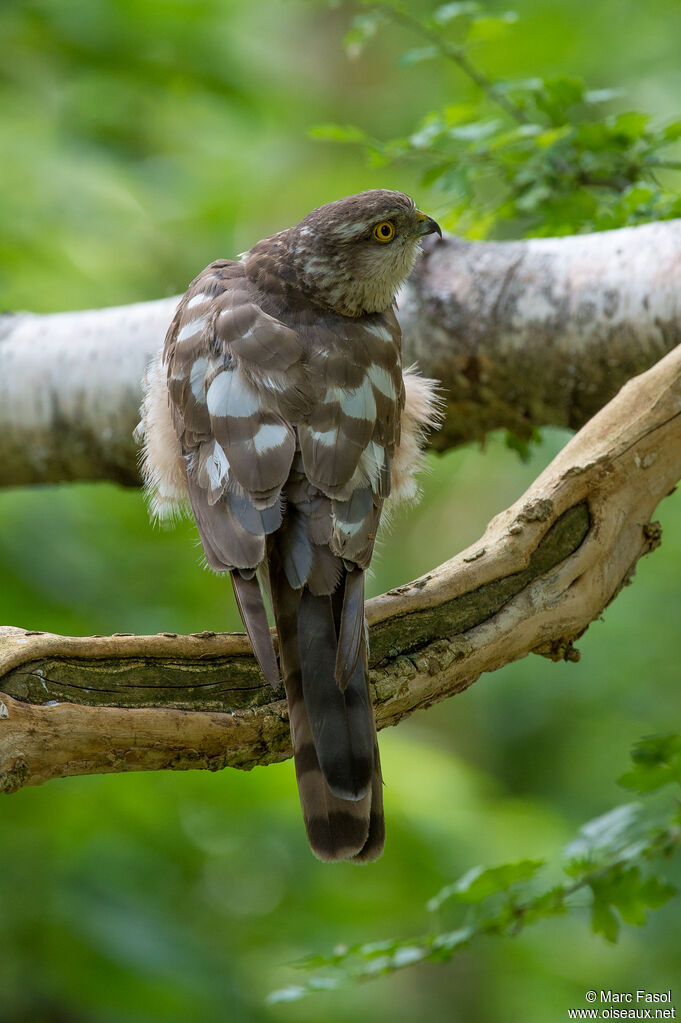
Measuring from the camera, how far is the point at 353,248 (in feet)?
9.92

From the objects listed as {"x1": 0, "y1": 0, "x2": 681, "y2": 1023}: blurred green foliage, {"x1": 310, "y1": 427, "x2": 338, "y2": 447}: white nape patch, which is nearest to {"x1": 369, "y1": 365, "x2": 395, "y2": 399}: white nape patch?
{"x1": 310, "y1": 427, "x2": 338, "y2": 447}: white nape patch

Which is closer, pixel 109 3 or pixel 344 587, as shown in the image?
pixel 344 587

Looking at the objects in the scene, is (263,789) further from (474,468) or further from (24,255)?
(474,468)

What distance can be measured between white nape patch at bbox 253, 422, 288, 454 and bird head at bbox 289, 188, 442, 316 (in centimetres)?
69

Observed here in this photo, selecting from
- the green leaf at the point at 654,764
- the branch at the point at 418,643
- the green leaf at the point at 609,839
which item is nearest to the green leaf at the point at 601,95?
the branch at the point at 418,643

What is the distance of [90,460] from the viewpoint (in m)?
4.37

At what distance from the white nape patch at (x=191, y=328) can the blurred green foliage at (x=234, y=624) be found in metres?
1.10

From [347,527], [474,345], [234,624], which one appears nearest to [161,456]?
[347,527]

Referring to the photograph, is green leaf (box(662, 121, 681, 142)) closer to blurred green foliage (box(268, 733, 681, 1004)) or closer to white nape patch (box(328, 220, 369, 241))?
white nape patch (box(328, 220, 369, 241))

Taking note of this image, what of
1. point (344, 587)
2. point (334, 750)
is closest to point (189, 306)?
point (344, 587)

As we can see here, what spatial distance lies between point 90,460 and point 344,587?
2390 millimetres

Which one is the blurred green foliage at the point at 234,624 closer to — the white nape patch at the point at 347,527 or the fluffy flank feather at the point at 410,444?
the fluffy flank feather at the point at 410,444

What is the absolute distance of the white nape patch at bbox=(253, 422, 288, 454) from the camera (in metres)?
2.43

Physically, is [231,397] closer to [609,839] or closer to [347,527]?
[347,527]
